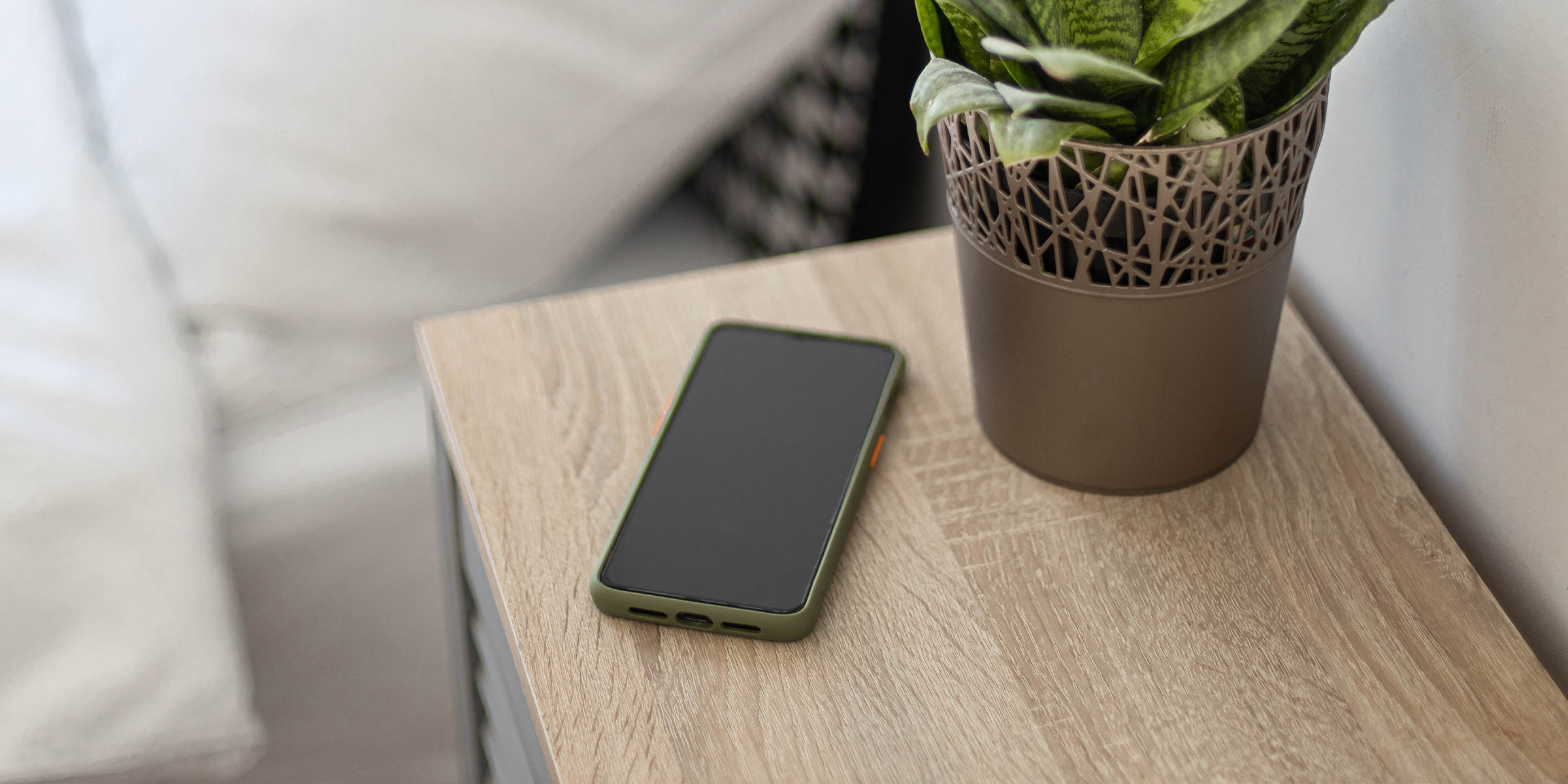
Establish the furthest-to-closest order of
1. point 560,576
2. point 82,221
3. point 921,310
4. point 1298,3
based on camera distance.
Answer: point 82,221, point 921,310, point 560,576, point 1298,3

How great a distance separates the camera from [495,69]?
70 cm

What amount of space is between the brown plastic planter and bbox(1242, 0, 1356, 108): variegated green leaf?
16 mm

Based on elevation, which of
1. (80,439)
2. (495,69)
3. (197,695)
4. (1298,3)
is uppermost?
(1298,3)

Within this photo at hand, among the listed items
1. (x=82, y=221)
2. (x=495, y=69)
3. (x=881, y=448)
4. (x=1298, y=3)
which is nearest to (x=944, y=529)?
(x=881, y=448)

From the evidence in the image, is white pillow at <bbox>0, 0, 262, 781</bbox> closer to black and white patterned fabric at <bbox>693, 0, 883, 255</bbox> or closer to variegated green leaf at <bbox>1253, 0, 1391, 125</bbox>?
black and white patterned fabric at <bbox>693, 0, 883, 255</bbox>

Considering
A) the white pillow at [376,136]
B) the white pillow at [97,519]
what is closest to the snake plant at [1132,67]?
the white pillow at [376,136]

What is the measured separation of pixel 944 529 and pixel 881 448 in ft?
0.16

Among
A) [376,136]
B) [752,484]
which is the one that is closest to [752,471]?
[752,484]

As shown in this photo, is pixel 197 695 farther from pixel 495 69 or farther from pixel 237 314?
pixel 495 69

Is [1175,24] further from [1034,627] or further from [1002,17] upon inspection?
[1034,627]

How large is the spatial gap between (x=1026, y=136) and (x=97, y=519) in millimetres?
539

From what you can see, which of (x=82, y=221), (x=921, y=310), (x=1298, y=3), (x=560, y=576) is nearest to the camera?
(x=1298, y=3)

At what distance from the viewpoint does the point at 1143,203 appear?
0.36 m

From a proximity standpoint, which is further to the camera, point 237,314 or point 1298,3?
point 237,314
